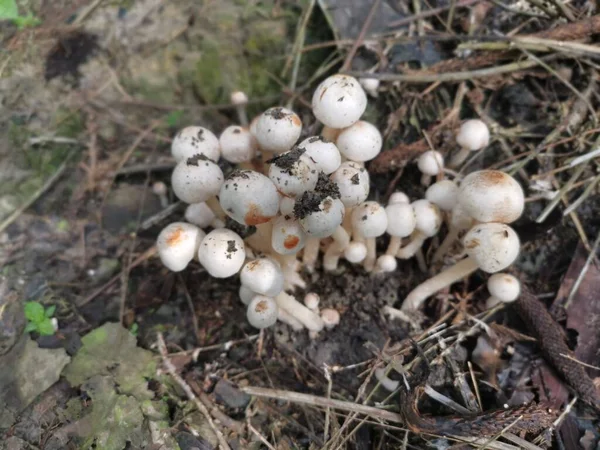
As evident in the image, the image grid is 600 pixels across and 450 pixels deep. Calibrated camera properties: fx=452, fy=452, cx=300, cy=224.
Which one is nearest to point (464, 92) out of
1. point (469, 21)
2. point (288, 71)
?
point (469, 21)

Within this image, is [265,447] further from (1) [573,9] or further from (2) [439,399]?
(1) [573,9]

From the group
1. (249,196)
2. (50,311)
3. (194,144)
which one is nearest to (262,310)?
(249,196)

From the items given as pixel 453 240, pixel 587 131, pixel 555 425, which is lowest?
pixel 555 425

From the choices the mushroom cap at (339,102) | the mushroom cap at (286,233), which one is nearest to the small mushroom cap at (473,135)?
the mushroom cap at (339,102)

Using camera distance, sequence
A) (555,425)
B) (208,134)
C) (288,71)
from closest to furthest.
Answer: (555,425) < (208,134) < (288,71)

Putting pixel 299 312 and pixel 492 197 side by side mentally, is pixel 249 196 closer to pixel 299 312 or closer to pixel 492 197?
pixel 299 312

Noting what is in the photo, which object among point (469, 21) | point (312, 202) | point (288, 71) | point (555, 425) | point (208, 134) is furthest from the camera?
point (288, 71)
